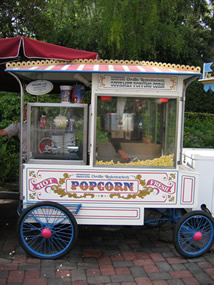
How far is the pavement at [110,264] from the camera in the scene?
2.84m

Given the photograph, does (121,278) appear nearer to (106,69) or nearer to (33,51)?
(106,69)

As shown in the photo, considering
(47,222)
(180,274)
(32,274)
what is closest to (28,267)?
(32,274)

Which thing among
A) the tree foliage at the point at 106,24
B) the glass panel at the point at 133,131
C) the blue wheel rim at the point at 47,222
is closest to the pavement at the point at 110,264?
the blue wheel rim at the point at 47,222

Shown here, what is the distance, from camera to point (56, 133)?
329 centimetres

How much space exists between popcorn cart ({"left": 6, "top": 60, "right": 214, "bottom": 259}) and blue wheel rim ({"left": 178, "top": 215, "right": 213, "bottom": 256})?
0.01m

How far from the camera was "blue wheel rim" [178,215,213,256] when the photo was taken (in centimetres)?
324

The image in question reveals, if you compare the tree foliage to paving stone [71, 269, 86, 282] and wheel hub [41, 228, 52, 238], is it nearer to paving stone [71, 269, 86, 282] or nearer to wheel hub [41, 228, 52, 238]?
wheel hub [41, 228, 52, 238]

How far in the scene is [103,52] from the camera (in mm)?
10055

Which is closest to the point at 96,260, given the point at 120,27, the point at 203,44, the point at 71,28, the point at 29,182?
the point at 29,182

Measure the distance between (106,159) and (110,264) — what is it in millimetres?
1157

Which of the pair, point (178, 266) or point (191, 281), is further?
point (178, 266)

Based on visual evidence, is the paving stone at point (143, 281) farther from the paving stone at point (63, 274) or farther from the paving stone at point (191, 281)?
the paving stone at point (63, 274)

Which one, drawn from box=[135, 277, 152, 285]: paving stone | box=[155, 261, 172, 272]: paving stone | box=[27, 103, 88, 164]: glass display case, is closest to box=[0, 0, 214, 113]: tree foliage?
box=[27, 103, 88, 164]: glass display case

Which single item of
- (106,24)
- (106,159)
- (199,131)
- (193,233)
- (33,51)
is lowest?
(193,233)
